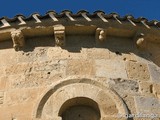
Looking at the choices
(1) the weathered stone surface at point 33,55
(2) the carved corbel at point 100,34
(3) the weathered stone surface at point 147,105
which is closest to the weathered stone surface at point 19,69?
(1) the weathered stone surface at point 33,55

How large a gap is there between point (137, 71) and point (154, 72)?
370 mm

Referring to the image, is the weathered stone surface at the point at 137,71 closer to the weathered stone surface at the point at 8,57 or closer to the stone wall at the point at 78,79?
the stone wall at the point at 78,79

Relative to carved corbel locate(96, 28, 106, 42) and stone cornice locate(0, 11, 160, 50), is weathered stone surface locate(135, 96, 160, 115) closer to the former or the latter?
stone cornice locate(0, 11, 160, 50)

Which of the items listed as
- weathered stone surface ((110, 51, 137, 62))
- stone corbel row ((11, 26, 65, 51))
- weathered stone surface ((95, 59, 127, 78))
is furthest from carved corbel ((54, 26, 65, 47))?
weathered stone surface ((110, 51, 137, 62))

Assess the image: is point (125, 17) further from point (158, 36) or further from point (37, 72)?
point (37, 72)

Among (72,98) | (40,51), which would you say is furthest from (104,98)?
(40,51)

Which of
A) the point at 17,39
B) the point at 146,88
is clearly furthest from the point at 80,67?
the point at 17,39

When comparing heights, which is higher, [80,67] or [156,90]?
[80,67]

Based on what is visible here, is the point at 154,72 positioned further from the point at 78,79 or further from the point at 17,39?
the point at 17,39

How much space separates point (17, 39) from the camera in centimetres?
614

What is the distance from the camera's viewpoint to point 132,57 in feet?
20.3

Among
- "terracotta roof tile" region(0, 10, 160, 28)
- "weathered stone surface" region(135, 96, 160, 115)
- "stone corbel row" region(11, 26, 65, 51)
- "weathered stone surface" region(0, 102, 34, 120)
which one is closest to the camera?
"weathered stone surface" region(0, 102, 34, 120)

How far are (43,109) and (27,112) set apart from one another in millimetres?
252

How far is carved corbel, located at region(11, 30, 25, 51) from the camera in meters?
6.10
